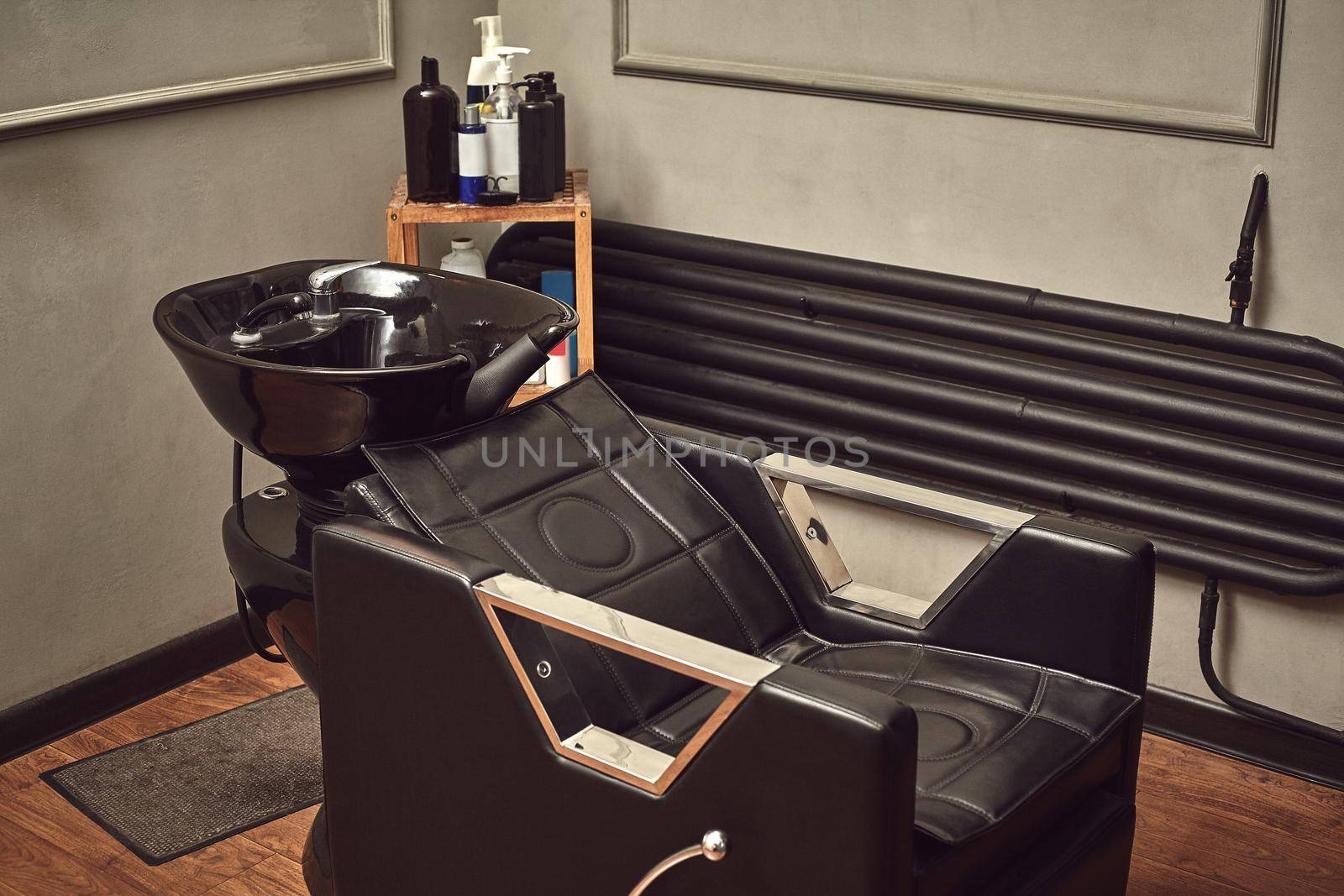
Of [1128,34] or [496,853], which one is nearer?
[496,853]

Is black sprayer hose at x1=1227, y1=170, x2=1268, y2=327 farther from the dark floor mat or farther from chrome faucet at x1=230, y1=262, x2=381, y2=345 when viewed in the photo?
the dark floor mat

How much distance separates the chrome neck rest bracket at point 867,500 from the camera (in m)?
1.75

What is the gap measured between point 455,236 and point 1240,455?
64.3 inches

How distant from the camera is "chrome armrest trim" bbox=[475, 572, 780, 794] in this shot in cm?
131

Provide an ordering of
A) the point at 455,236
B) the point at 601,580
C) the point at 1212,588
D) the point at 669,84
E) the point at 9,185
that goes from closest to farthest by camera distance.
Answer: the point at 601,580
the point at 9,185
the point at 1212,588
the point at 669,84
the point at 455,236

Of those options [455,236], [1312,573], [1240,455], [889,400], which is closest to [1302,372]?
[1240,455]

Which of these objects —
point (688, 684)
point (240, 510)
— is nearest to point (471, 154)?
point (240, 510)

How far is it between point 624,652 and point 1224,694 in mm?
1350

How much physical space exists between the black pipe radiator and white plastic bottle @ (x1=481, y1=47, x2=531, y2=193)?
433mm

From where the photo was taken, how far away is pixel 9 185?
7.04 feet

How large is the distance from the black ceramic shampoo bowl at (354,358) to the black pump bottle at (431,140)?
0.42m

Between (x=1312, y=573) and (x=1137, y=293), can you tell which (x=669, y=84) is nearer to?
(x=1137, y=293)

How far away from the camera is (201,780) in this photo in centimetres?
227

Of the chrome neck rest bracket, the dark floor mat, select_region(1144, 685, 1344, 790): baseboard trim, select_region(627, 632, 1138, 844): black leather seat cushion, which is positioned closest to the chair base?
the dark floor mat
